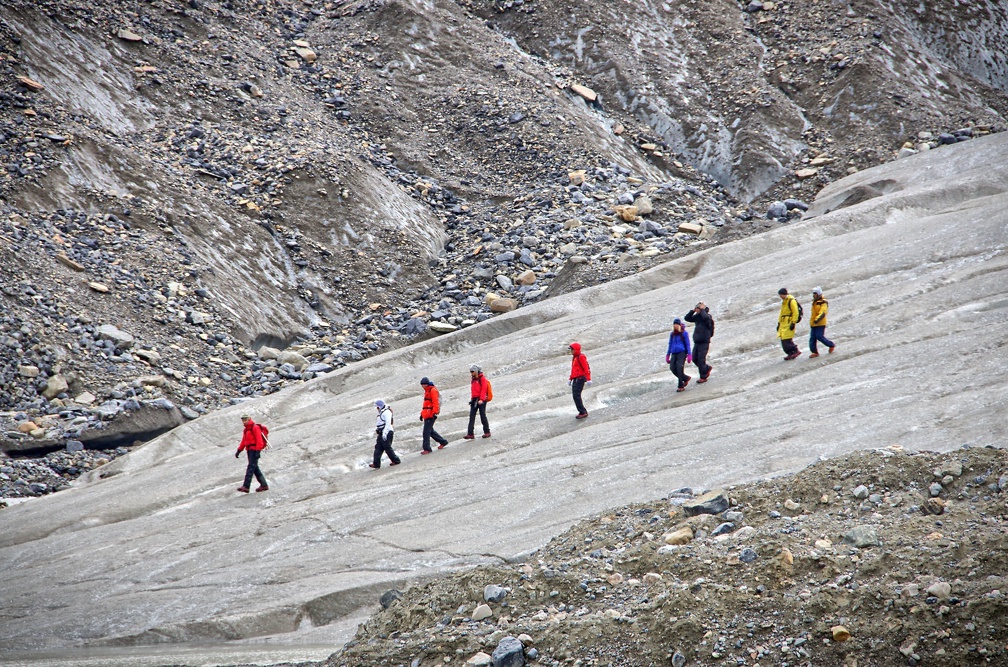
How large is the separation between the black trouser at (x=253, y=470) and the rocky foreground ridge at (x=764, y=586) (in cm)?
639

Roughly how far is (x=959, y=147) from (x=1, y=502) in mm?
30965

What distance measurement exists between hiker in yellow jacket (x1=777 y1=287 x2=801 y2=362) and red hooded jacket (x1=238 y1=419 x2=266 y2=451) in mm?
9923

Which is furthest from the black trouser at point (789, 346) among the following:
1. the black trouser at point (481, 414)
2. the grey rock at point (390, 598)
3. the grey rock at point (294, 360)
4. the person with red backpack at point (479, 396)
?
the grey rock at point (294, 360)

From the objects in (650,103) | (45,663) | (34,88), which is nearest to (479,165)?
(650,103)

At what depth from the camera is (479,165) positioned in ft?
120

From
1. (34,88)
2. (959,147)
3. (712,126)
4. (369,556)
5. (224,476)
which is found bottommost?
(369,556)

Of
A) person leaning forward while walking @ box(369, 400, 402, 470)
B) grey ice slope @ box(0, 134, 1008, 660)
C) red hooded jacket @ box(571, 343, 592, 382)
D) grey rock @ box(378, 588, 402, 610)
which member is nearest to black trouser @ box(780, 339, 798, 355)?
grey ice slope @ box(0, 134, 1008, 660)

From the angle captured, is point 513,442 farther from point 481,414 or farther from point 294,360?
point 294,360

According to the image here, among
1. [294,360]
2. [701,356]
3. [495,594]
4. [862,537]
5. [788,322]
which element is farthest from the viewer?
[294,360]

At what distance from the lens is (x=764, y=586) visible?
7.52 meters

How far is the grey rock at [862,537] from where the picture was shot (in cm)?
772

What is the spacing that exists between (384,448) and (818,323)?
8559 millimetres

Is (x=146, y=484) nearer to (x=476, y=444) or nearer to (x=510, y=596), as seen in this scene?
(x=476, y=444)

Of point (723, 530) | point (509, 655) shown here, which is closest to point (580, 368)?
point (723, 530)
